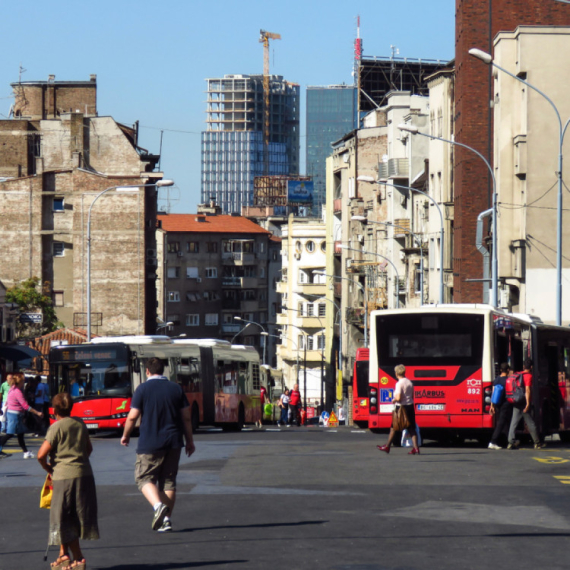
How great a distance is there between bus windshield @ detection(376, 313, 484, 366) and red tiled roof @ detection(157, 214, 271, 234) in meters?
114

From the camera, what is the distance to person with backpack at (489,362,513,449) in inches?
879

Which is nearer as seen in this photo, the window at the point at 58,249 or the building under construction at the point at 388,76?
the window at the point at 58,249

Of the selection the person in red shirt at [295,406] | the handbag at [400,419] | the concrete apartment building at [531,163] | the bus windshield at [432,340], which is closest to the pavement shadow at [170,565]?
the handbag at [400,419]

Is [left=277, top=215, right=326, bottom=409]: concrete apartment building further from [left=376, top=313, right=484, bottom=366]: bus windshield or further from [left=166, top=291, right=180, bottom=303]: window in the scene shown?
[left=376, top=313, right=484, bottom=366]: bus windshield

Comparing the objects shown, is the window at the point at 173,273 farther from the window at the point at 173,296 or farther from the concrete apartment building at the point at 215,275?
the window at the point at 173,296

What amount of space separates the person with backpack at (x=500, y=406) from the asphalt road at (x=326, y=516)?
2831 mm

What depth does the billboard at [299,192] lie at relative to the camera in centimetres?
16338

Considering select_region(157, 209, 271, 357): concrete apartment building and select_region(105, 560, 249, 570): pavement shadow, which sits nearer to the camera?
select_region(105, 560, 249, 570): pavement shadow

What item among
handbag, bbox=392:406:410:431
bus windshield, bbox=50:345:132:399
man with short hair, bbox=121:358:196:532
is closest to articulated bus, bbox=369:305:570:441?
handbag, bbox=392:406:410:431

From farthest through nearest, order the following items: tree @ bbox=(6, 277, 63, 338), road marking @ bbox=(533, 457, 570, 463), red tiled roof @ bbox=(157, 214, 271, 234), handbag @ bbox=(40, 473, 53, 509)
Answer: red tiled roof @ bbox=(157, 214, 271, 234) → tree @ bbox=(6, 277, 63, 338) → road marking @ bbox=(533, 457, 570, 463) → handbag @ bbox=(40, 473, 53, 509)

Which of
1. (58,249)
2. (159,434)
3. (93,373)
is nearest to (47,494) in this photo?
(159,434)

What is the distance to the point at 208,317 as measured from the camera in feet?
458

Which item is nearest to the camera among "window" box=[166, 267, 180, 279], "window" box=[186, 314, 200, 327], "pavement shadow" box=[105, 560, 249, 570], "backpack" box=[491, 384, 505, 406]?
"pavement shadow" box=[105, 560, 249, 570]

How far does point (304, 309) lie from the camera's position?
385ft
